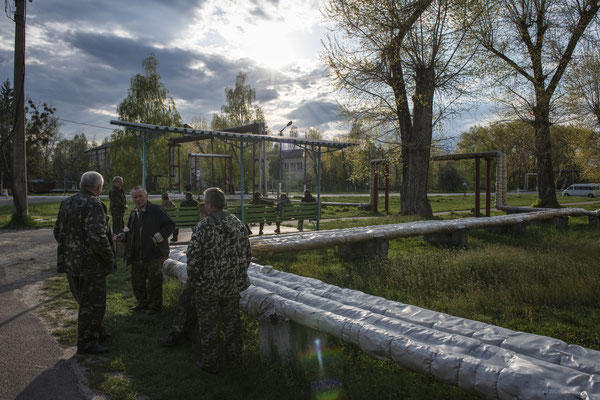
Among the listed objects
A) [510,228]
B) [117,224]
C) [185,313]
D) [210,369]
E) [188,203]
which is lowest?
[210,369]

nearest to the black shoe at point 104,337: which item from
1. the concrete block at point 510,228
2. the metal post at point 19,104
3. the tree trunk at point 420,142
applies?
the concrete block at point 510,228

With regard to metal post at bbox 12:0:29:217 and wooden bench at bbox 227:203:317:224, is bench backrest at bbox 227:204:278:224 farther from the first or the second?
metal post at bbox 12:0:29:217

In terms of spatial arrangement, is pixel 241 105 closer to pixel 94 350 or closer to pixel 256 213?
pixel 256 213

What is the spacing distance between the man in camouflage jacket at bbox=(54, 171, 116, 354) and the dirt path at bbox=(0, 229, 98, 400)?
0.92 feet

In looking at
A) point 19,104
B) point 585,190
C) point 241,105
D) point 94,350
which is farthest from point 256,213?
point 585,190

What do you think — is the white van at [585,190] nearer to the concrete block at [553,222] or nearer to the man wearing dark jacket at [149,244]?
the concrete block at [553,222]

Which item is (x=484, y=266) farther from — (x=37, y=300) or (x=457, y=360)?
(x=37, y=300)

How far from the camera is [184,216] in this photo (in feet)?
34.4

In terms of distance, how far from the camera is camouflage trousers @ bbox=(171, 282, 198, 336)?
4410 millimetres

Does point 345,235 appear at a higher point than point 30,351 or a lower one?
higher

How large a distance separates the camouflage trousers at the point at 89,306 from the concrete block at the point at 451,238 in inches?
319

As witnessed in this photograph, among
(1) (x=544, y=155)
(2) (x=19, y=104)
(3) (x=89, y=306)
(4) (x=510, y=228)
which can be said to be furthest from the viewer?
(1) (x=544, y=155)

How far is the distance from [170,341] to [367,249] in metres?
4.99

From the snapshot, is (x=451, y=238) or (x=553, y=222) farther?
(x=553, y=222)
